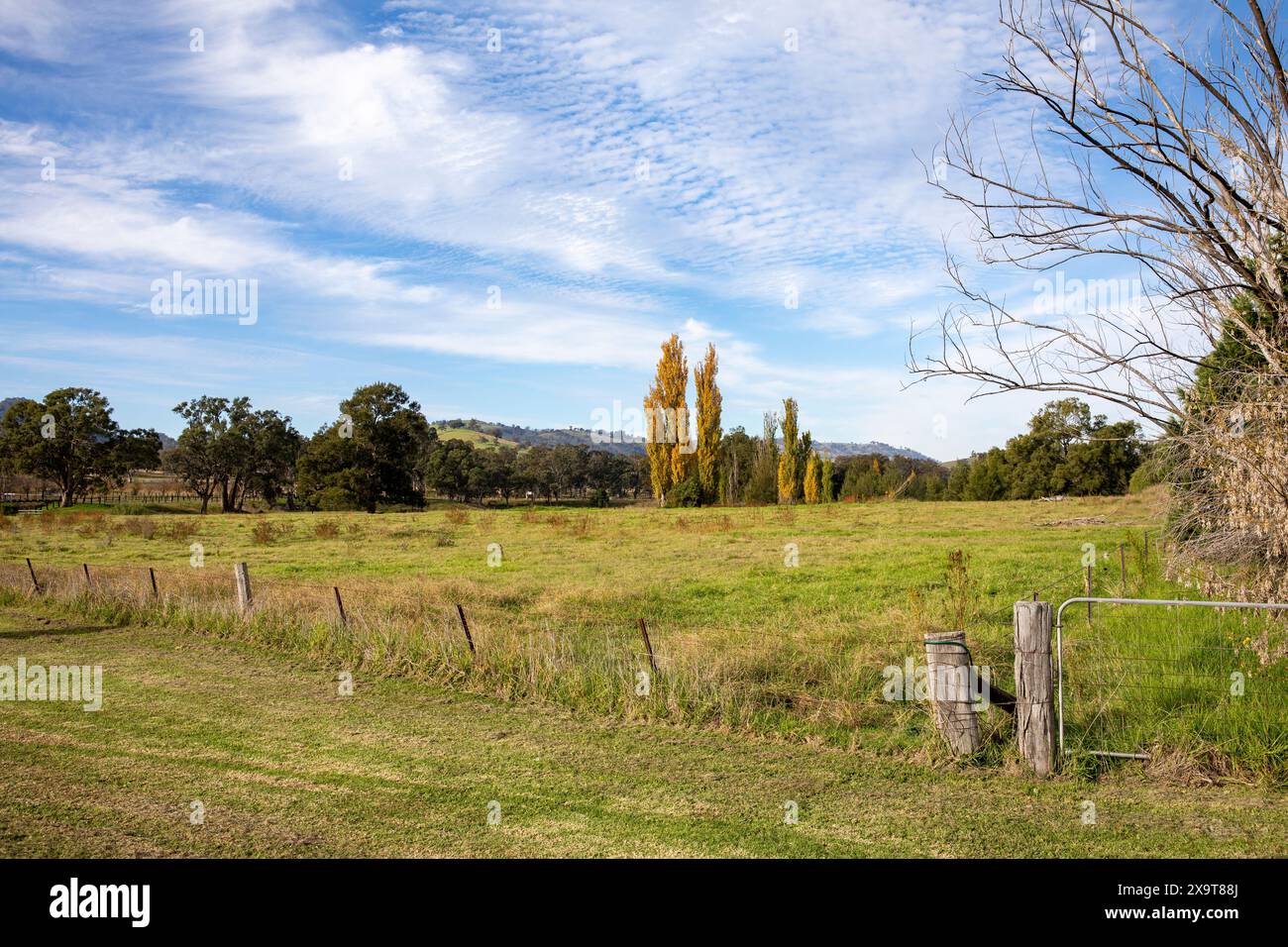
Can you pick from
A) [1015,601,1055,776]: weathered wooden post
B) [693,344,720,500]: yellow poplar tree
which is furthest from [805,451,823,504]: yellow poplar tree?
[1015,601,1055,776]: weathered wooden post

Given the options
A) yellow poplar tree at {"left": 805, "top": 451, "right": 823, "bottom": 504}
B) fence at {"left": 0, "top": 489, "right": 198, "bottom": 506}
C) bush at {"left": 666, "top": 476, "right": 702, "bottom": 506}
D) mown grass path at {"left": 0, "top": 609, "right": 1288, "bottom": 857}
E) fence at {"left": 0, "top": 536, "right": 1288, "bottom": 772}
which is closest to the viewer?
mown grass path at {"left": 0, "top": 609, "right": 1288, "bottom": 857}

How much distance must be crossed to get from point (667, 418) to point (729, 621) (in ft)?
165

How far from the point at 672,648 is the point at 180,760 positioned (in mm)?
4555

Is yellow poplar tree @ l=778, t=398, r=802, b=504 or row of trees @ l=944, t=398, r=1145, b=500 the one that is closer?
row of trees @ l=944, t=398, r=1145, b=500

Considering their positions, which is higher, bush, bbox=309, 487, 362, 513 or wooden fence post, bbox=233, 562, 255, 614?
bush, bbox=309, 487, 362, 513

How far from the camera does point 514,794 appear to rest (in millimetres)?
5406

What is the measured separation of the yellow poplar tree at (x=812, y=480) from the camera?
60469 mm

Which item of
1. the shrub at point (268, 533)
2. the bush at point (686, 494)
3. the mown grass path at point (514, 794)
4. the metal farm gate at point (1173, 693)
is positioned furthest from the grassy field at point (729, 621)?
the bush at point (686, 494)

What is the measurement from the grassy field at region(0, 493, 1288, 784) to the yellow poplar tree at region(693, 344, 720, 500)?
3035cm

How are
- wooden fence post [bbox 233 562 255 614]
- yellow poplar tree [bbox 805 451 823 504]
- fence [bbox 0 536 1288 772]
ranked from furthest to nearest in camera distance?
yellow poplar tree [bbox 805 451 823 504], wooden fence post [bbox 233 562 255 614], fence [bbox 0 536 1288 772]

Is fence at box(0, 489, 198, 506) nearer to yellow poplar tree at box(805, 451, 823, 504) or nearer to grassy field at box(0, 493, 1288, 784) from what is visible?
grassy field at box(0, 493, 1288, 784)

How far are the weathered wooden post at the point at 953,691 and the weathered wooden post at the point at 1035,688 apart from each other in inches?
12.5

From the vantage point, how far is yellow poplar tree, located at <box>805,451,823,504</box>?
60.5 m
